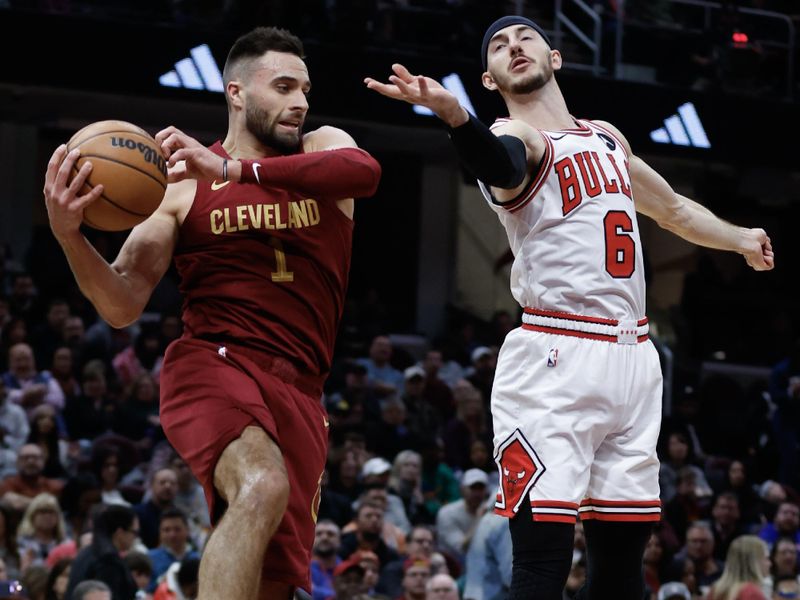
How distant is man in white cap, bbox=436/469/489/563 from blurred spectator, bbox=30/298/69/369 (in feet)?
14.1

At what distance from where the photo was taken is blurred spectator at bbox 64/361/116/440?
12.5 meters

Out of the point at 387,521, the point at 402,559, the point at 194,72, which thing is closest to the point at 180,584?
the point at 402,559

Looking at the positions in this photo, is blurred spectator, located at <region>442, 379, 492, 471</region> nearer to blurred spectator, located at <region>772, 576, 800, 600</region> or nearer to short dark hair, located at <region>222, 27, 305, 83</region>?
blurred spectator, located at <region>772, 576, 800, 600</region>

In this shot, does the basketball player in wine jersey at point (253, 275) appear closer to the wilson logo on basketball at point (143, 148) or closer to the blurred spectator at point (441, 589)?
the wilson logo on basketball at point (143, 148)

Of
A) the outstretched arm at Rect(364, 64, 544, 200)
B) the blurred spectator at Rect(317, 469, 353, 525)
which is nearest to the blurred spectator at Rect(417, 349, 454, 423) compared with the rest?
the blurred spectator at Rect(317, 469, 353, 525)

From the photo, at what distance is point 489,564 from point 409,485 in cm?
172

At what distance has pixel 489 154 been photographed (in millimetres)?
4887

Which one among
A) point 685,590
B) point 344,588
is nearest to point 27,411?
point 344,588

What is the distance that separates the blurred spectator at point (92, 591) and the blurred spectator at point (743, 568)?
181 inches

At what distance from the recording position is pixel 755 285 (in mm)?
20875

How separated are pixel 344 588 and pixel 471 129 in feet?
18.2

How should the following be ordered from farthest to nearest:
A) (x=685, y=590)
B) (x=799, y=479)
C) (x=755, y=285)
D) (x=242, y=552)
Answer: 1. (x=755, y=285)
2. (x=799, y=479)
3. (x=685, y=590)
4. (x=242, y=552)

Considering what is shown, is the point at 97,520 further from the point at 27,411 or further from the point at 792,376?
the point at 792,376

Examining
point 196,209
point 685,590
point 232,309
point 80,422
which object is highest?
→ point 196,209
